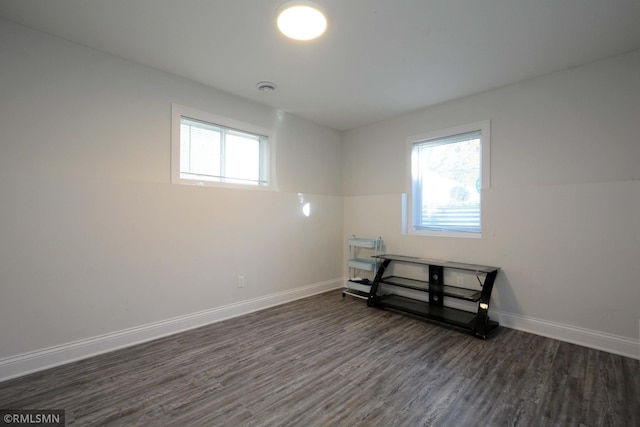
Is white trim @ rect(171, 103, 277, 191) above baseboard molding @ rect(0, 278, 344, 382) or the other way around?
above

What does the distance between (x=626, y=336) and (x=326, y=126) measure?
13.3 feet

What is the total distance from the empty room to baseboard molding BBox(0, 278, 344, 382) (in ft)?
0.05

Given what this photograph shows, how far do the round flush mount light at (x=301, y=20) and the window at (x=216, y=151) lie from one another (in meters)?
1.43

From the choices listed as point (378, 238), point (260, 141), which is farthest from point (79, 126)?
point (378, 238)

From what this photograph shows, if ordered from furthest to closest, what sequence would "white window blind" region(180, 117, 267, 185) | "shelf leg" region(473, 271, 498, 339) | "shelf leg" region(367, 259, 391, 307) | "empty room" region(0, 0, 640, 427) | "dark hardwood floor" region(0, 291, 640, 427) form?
1. "shelf leg" region(367, 259, 391, 307)
2. "white window blind" region(180, 117, 267, 185)
3. "shelf leg" region(473, 271, 498, 339)
4. "empty room" region(0, 0, 640, 427)
5. "dark hardwood floor" region(0, 291, 640, 427)

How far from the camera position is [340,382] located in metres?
2.04

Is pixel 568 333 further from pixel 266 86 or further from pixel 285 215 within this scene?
pixel 266 86

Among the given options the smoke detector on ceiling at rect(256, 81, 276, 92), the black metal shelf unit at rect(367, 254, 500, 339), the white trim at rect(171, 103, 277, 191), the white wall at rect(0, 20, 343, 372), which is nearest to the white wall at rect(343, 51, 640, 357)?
the black metal shelf unit at rect(367, 254, 500, 339)

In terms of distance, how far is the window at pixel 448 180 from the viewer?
3359mm

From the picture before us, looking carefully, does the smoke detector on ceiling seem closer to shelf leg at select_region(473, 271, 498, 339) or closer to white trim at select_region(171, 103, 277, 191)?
white trim at select_region(171, 103, 277, 191)

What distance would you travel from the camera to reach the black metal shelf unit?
9.45 feet

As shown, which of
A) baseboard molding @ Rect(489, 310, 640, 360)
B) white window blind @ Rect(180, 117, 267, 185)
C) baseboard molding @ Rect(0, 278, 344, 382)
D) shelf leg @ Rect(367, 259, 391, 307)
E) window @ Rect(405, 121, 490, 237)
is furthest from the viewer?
shelf leg @ Rect(367, 259, 391, 307)

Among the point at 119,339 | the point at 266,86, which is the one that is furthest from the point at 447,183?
the point at 119,339

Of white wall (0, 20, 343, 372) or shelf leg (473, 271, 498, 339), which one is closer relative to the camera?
white wall (0, 20, 343, 372)
